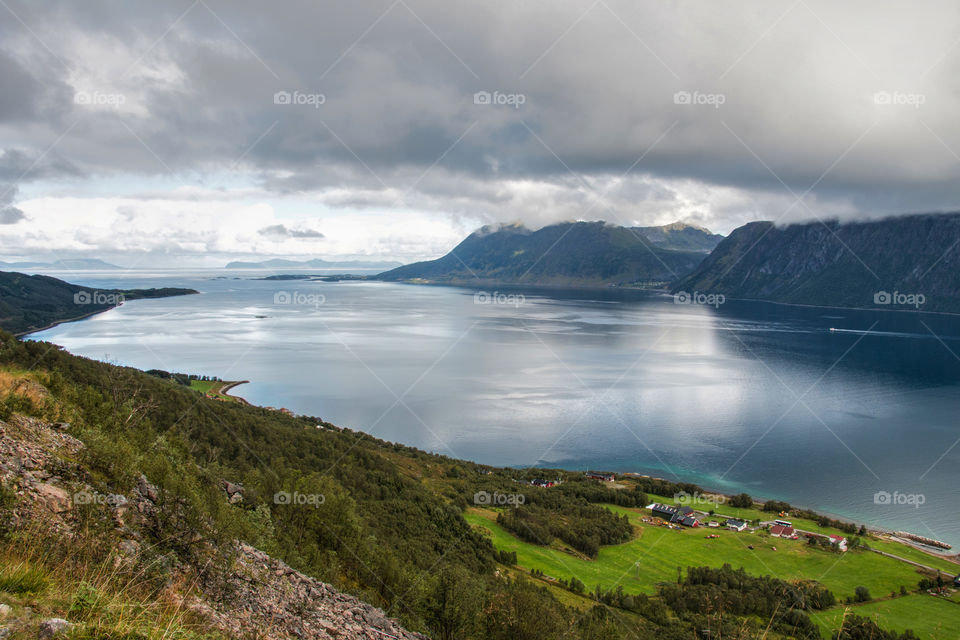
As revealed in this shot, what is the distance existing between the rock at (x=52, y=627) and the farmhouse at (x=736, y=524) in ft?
125

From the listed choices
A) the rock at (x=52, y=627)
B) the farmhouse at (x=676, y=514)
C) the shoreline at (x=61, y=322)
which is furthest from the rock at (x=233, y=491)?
the shoreline at (x=61, y=322)

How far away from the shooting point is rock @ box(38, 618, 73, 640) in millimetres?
3882

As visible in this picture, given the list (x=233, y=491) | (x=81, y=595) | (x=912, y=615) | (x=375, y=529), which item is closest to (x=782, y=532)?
(x=912, y=615)

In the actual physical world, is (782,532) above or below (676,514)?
above

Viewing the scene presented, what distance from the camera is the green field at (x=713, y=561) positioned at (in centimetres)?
2794

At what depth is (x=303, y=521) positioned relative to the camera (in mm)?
17750

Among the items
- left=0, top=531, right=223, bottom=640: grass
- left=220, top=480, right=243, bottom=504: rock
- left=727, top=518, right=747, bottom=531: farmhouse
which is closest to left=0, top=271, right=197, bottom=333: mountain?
left=220, top=480, right=243, bottom=504: rock

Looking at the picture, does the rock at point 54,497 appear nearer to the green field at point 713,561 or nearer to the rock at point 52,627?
the rock at point 52,627

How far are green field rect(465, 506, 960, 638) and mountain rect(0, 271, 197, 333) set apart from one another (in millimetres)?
115133

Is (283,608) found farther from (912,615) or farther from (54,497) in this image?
(912,615)

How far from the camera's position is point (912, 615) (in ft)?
82.9

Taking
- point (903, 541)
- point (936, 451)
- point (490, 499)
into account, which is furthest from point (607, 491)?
point (936, 451)

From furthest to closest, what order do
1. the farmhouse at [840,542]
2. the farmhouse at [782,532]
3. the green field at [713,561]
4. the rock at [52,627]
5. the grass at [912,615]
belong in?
the farmhouse at [782,532], the farmhouse at [840,542], the green field at [713,561], the grass at [912,615], the rock at [52,627]

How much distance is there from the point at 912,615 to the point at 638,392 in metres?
43.8
